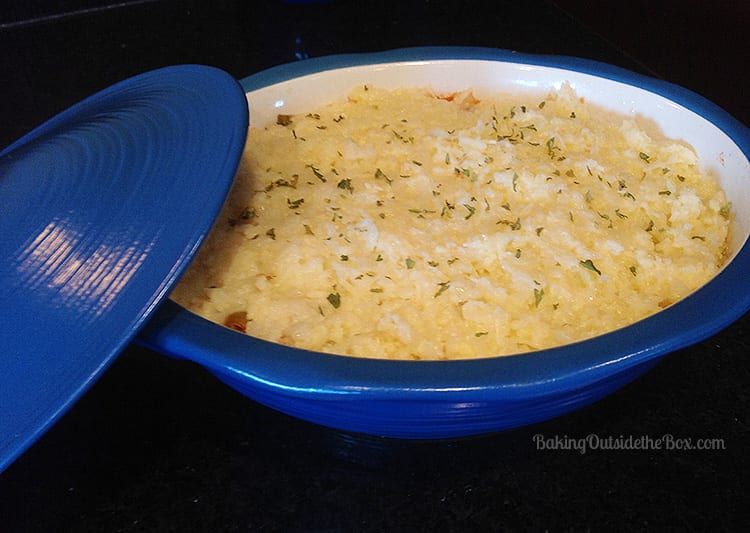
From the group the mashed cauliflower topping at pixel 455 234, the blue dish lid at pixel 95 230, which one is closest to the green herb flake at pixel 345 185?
the mashed cauliflower topping at pixel 455 234

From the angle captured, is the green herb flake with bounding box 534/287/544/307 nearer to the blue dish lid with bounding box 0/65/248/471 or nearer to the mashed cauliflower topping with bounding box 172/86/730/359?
the mashed cauliflower topping with bounding box 172/86/730/359

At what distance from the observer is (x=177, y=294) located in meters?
1.10

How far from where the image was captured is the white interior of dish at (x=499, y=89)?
145 centimetres

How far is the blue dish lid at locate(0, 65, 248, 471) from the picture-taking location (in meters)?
0.80

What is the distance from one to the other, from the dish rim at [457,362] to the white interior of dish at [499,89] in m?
0.60

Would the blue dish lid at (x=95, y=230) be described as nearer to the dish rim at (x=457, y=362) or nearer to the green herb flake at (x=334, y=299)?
the dish rim at (x=457, y=362)

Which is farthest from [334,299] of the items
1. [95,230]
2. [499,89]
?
[499,89]

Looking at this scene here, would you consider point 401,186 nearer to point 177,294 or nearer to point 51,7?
point 177,294

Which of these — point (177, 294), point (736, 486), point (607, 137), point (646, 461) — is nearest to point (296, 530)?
→ point (177, 294)

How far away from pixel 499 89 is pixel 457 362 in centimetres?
112

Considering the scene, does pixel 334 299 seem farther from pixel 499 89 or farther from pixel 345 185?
pixel 499 89

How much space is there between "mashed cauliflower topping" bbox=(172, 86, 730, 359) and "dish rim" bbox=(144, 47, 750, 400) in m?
0.17

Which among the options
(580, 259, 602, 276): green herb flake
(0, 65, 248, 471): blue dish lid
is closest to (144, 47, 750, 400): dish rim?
(0, 65, 248, 471): blue dish lid

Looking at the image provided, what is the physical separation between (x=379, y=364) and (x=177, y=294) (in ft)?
1.46
